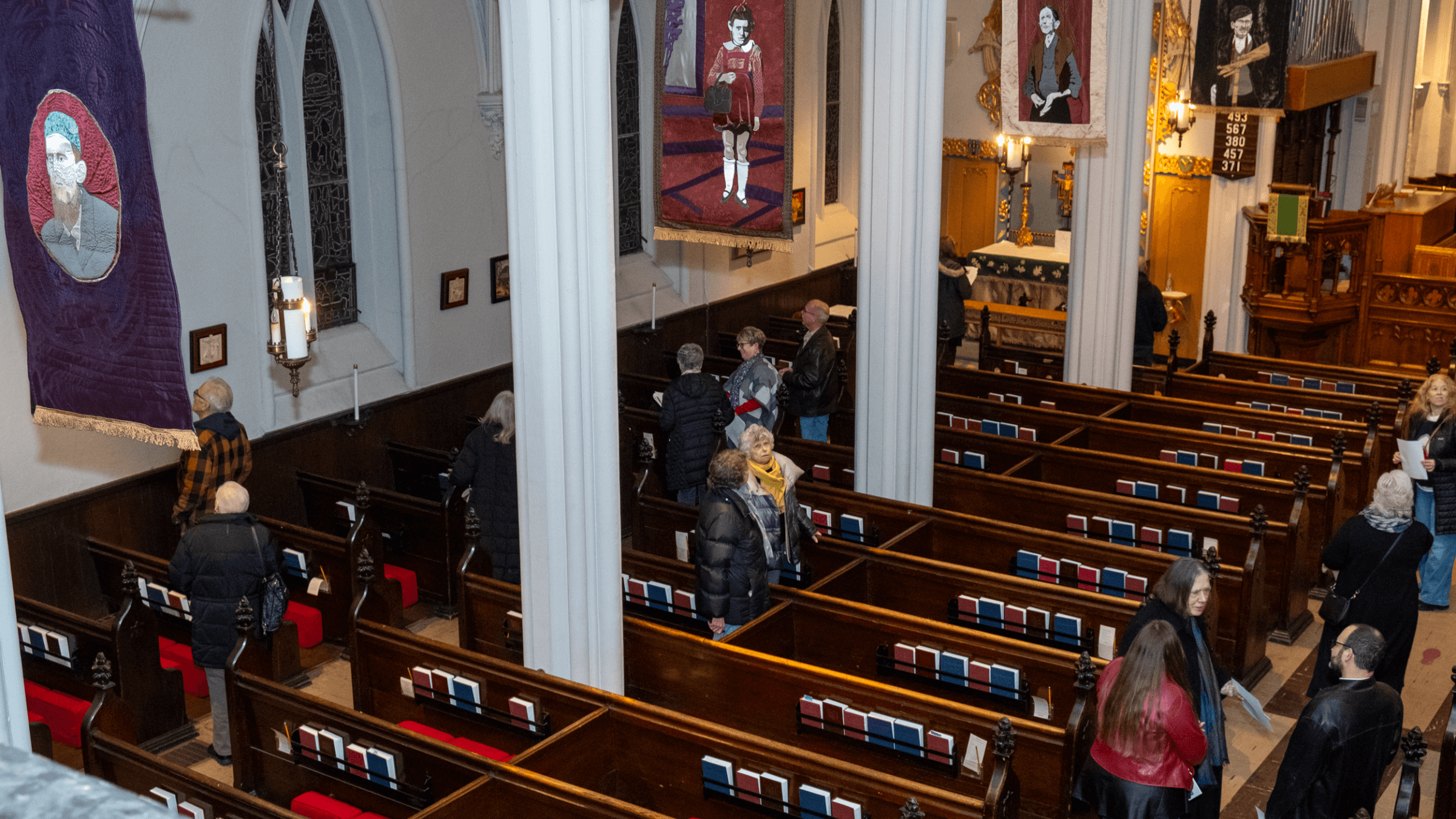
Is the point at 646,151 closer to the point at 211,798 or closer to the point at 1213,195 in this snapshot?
the point at 1213,195

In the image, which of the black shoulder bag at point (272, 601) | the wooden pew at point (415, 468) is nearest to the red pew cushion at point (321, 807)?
the black shoulder bag at point (272, 601)

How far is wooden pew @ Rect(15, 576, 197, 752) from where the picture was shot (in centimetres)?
782

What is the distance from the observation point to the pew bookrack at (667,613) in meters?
8.33

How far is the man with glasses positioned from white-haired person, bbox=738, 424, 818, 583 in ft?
9.33

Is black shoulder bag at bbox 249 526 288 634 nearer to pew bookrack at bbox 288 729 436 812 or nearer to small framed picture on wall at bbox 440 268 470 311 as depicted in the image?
pew bookrack at bbox 288 729 436 812

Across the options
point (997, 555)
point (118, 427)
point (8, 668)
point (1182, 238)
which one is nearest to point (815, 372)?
point (997, 555)

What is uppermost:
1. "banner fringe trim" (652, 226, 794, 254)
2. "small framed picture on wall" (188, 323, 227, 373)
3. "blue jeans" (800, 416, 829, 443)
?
"banner fringe trim" (652, 226, 794, 254)

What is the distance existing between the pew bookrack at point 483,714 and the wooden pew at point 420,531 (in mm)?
2571

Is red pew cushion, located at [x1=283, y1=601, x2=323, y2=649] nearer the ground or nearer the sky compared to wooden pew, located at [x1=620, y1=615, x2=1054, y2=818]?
nearer the ground

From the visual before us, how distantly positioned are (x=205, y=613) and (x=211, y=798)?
6.89ft

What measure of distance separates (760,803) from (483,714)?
63.0 inches

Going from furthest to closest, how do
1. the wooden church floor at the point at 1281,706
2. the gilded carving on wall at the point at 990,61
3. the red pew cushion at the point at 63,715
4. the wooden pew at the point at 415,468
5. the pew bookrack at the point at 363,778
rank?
the gilded carving on wall at the point at 990,61
the wooden pew at the point at 415,468
the red pew cushion at the point at 63,715
the wooden church floor at the point at 1281,706
the pew bookrack at the point at 363,778

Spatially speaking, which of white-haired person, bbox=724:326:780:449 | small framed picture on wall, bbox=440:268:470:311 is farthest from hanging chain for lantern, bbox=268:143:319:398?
white-haired person, bbox=724:326:780:449

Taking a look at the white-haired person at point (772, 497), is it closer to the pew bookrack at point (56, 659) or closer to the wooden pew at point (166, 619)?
the wooden pew at point (166, 619)
